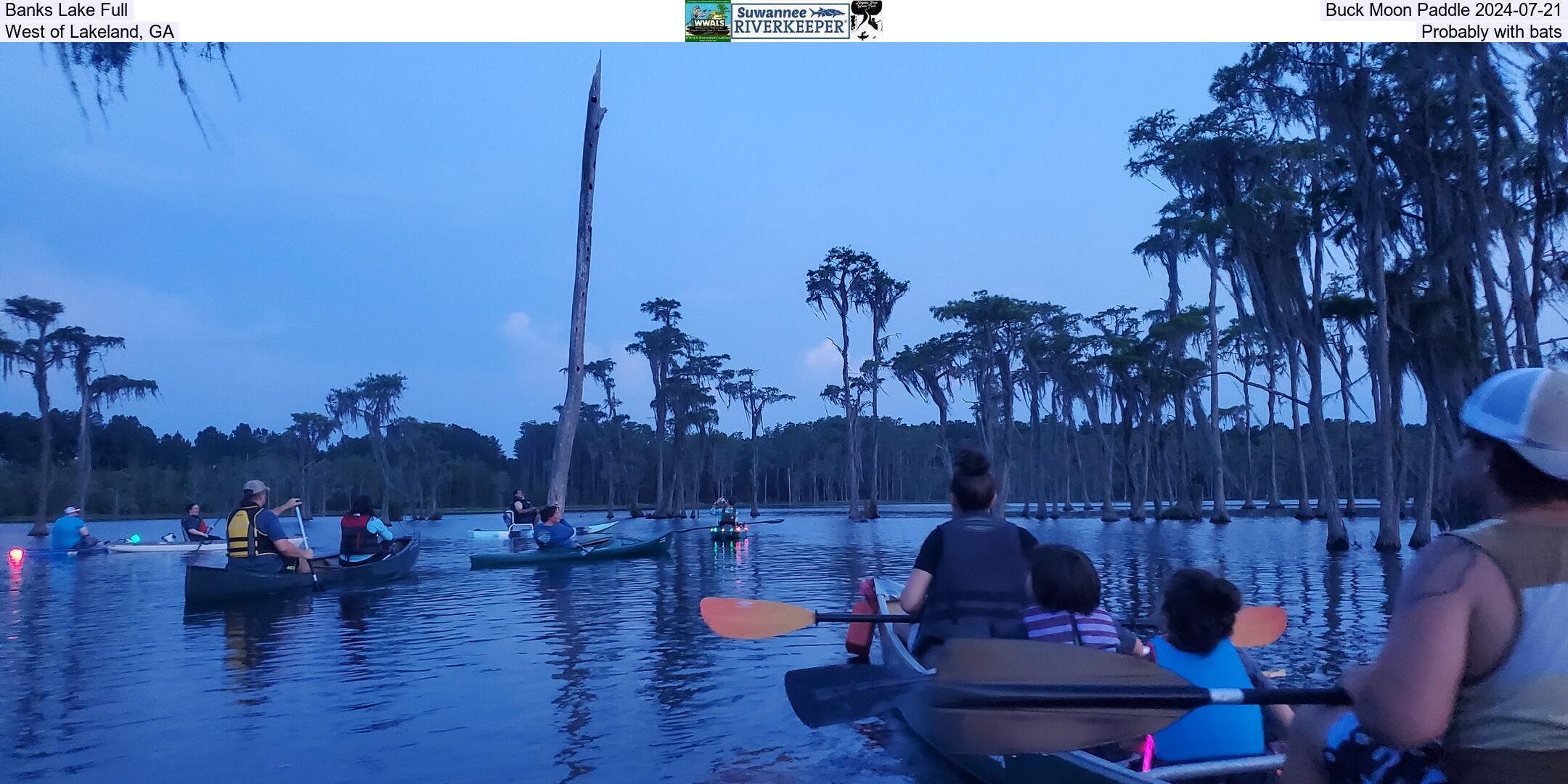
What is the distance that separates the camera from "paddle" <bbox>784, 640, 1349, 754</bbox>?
2404mm

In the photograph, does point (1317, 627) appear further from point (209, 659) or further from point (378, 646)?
point (209, 659)

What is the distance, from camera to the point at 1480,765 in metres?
2.00

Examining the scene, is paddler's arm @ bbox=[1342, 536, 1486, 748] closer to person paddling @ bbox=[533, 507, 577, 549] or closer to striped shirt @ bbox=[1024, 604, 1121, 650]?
striped shirt @ bbox=[1024, 604, 1121, 650]

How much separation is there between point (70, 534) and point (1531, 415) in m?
32.5

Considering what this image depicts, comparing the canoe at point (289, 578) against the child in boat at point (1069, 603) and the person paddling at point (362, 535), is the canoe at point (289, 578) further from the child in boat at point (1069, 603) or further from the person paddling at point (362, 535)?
the child in boat at point (1069, 603)

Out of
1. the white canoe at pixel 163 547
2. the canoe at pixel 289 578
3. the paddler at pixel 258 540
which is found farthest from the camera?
the white canoe at pixel 163 547

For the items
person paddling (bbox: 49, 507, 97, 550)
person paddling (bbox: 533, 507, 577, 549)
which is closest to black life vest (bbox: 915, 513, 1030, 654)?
person paddling (bbox: 533, 507, 577, 549)

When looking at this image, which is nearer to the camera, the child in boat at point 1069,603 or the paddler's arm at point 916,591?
the child in boat at point 1069,603

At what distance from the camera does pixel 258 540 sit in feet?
47.9

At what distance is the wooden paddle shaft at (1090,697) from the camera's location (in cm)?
239

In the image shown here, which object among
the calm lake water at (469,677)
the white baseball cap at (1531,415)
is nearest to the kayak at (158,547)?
the calm lake water at (469,677)

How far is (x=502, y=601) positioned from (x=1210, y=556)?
16.0 m

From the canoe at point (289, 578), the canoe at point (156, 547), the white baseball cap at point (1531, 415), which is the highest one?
the white baseball cap at point (1531, 415)

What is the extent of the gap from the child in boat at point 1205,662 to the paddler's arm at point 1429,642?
1.69 m
